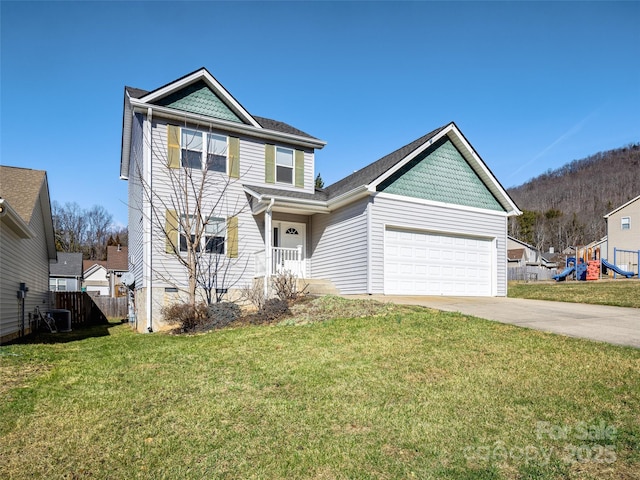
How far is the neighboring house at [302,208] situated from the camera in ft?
43.3

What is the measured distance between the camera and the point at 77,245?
2186 inches

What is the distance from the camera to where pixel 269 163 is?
50.8ft

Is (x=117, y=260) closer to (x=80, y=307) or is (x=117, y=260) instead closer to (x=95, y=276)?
(x=95, y=276)

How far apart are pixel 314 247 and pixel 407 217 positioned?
12.6ft

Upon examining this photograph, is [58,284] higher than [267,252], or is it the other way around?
[267,252]

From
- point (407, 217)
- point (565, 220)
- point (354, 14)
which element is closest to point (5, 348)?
point (407, 217)

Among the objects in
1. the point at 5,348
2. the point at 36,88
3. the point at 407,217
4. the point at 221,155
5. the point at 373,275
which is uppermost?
the point at 36,88

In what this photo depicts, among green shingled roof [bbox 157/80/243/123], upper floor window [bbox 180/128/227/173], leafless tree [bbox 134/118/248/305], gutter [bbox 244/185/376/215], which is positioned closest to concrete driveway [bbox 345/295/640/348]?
gutter [bbox 244/185/376/215]

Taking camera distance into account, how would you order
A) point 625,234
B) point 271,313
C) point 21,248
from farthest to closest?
point 625,234, point 21,248, point 271,313

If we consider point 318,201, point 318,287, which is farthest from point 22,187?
point 318,287

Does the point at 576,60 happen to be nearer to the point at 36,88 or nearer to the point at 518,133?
the point at 518,133

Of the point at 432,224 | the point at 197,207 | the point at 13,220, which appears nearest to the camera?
the point at 13,220

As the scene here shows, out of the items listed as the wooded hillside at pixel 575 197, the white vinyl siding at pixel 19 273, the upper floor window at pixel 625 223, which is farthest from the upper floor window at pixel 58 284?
the wooded hillside at pixel 575 197

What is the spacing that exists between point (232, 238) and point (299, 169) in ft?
12.9
